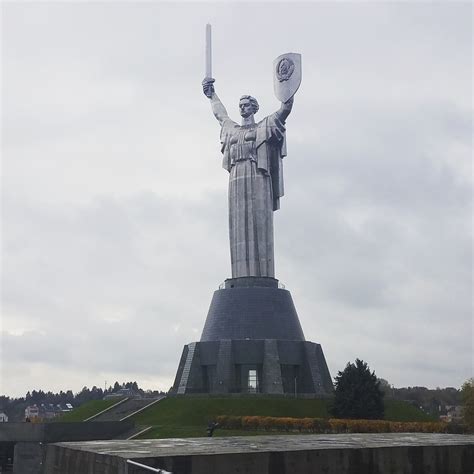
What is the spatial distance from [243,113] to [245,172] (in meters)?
4.46

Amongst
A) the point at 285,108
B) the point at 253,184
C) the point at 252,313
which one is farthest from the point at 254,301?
the point at 285,108

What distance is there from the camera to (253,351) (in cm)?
4400

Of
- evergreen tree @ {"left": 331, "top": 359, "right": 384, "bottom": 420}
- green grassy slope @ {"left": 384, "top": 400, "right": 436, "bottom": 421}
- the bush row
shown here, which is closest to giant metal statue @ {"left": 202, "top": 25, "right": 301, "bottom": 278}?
green grassy slope @ {"left": 384, "top": 400, "right": 436, "bottom": 421}

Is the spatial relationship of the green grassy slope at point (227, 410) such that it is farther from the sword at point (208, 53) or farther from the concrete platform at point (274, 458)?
the sword at point (208, 53)

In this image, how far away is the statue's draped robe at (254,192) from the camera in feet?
158

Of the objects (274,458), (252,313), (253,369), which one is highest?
(252,313)

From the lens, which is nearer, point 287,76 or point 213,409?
point 213,409

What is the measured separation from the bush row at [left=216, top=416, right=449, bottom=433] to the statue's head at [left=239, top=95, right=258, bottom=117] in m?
24.7

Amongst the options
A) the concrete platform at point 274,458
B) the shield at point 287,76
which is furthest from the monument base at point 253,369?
the concrete platform at point 274,458

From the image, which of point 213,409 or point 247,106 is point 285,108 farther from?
point 213,409

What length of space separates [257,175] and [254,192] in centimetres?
124

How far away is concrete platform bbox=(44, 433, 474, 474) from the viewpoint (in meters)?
10.2

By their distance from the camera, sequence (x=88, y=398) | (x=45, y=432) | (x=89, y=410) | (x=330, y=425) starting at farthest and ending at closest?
(x=88, y=398) → (x=89, y=410) → (x=330, y=425) → (x=45, y=432)

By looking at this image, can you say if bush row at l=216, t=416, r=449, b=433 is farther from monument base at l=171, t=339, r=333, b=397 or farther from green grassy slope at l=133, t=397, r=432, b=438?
monument base at l=171, t=339, r=333, b=397
